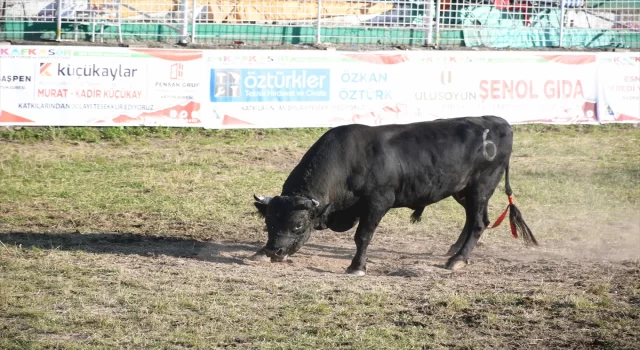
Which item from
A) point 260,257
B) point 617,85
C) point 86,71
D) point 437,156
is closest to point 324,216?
point 260,257

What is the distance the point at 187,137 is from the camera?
17031 millimetres

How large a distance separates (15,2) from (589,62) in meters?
11.2

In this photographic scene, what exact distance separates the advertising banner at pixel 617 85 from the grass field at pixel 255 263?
2757 millimetres

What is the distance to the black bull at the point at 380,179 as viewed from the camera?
365 inches

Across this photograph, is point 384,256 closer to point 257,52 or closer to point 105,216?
point 105,216

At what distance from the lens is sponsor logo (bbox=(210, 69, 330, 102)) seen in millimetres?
17281

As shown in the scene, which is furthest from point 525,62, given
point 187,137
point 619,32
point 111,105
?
point 111,105

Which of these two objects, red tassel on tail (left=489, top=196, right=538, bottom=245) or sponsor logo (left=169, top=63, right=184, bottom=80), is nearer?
red tassel on tail (left=489, top=196, right=538, bottom=245)

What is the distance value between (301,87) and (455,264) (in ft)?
27.6

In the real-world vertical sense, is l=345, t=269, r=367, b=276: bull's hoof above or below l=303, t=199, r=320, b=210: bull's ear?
below

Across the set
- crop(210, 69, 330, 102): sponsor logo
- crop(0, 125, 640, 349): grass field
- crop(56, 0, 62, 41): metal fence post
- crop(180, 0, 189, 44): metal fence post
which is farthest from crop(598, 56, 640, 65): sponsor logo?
crop(56, 0, 62, 41): metal fence post

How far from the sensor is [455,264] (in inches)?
384

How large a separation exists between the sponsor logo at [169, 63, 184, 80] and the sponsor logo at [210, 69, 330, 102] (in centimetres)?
56

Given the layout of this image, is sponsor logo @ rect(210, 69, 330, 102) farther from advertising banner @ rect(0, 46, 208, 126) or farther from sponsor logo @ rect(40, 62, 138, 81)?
sponsor logo @ rect(40, 62, 138, 81)
